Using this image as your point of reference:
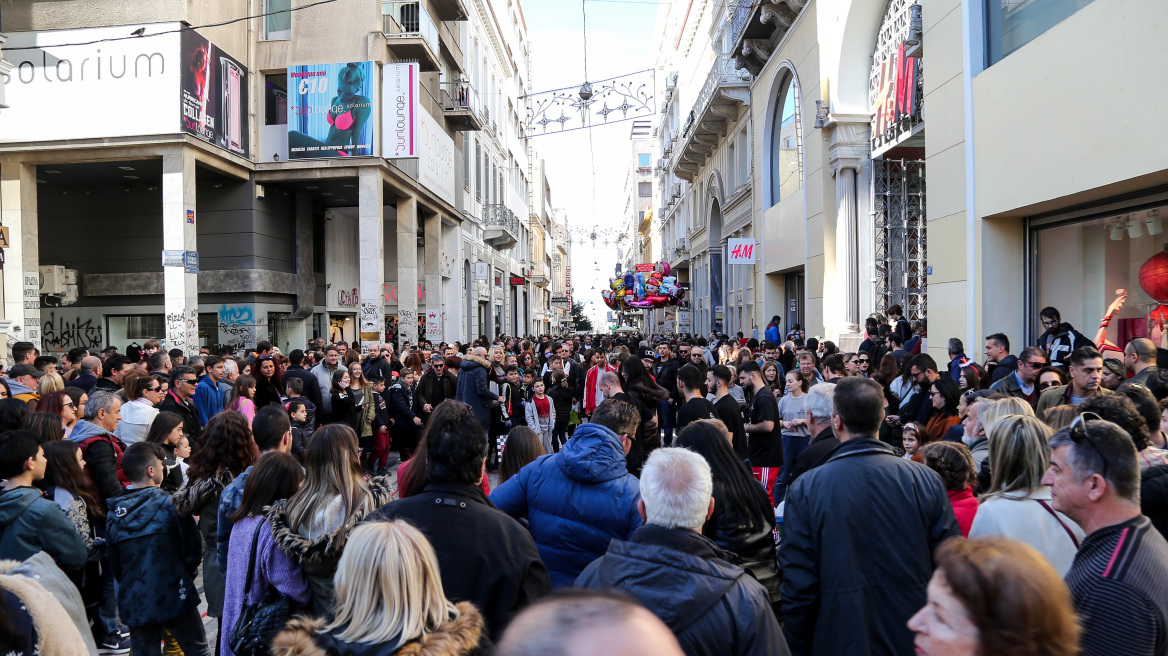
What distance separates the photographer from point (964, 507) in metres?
3.71

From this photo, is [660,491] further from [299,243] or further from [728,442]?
[299,243]

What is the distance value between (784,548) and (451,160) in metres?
→ 27.4

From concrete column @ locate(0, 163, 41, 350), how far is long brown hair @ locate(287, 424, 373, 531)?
55.5ft

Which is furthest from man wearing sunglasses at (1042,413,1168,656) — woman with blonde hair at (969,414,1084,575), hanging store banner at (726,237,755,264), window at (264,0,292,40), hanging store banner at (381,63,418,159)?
window at (264,0,292,40)

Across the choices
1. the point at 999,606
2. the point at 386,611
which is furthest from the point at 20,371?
the point at 999,606

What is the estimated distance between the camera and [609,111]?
1836 cm

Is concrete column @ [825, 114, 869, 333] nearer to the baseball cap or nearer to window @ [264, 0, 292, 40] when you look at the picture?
the baseball cap

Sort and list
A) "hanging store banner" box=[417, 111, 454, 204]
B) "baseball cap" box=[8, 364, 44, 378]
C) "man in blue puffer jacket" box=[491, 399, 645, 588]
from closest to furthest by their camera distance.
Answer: "man in blue puffer jacket" box=[491, 399, 645, 588] → "baseball cap" box=[8, 364, 44, 378] → "hanging store banner" box=[417, 111, 454, 204]

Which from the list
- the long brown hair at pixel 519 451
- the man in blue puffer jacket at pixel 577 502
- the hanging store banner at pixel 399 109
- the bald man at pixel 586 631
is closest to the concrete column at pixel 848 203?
the hanging store banner at pixel 399 109

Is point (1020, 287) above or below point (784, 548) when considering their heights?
above

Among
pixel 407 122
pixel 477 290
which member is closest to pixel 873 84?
pixel 407 122

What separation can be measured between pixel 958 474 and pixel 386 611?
2853 mm

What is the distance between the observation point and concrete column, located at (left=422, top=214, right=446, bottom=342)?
28203mm

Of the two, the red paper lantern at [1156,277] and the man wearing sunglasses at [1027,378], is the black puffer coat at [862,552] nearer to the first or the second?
the man wearing sunglasses at [1027,378]
